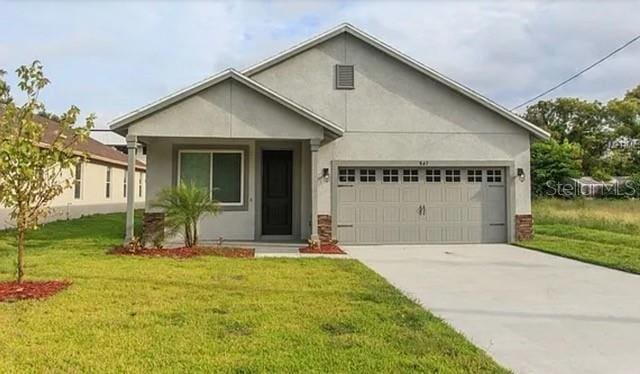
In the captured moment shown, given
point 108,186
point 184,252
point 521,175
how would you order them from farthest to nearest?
point 108,186
point 521,175
point 184,252

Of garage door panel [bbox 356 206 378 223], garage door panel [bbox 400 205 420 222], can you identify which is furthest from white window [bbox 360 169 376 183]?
garage door panel [bbox 400 205 420 222]

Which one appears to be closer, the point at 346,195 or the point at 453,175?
the point at 346,195

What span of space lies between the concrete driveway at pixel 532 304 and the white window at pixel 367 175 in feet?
9.35

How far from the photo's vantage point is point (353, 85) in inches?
571

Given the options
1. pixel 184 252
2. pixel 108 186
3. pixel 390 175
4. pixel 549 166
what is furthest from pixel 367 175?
pixel 549 166

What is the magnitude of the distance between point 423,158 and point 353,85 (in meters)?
2.81

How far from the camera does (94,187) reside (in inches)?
922

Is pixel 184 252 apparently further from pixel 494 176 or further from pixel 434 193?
pixel 494 176

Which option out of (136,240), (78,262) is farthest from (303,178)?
(78,262)

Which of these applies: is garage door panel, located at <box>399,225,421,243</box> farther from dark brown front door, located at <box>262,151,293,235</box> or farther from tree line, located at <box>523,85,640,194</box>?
tree line, located at <box>523,85,640,194</box>

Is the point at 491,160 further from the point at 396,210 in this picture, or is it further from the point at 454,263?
the point at 454,263

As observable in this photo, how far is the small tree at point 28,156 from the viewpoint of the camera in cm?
677

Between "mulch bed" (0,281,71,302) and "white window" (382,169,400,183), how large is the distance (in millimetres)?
8828

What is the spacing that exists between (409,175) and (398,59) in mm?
3263
